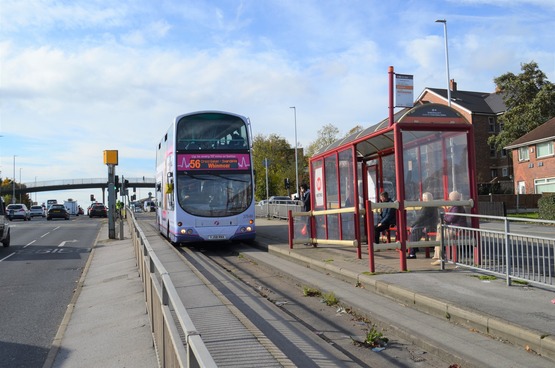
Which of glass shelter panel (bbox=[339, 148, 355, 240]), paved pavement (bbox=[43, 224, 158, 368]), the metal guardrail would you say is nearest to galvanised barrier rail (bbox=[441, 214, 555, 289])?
glass shelter panel (bbox=[339, 148, 355, 240])

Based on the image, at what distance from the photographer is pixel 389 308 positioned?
7.23 metres

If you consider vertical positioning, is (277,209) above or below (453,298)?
above

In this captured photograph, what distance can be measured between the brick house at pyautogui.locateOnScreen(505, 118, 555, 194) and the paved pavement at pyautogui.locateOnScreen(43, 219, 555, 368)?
108ft

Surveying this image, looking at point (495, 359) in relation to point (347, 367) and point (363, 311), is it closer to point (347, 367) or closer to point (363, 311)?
point (347, 367)

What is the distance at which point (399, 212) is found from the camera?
9.39m

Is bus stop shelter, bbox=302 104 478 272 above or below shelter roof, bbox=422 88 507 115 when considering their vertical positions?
below

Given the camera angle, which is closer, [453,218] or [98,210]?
[453,218]

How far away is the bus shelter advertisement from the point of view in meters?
16.3

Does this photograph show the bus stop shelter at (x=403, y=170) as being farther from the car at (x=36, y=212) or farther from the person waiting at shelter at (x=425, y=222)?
the car at (x=36, y=212)

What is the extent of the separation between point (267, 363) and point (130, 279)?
7769 mm

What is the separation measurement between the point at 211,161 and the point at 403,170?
813 centimetres

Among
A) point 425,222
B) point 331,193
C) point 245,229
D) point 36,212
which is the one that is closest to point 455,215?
point 425,222

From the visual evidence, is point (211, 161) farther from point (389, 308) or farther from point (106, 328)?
point (389, 308)

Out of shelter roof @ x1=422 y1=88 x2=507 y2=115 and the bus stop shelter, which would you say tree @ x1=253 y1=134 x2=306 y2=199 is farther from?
the bus stop shelter
